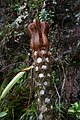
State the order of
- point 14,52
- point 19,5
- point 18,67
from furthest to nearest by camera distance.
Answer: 1. point 19,5
2. point 14,52
3. point 18,67

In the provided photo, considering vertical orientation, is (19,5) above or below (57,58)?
above

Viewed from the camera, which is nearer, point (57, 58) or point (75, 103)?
point (75, 103)

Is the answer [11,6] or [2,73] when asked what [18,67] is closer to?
[2,73]

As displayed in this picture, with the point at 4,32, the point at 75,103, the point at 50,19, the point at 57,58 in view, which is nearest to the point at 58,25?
the point at 50,19

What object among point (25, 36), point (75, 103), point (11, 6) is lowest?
point (75, 103)

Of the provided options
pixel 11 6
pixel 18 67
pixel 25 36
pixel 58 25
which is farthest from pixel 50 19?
pixel 11 6

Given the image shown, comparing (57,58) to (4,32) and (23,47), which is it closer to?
(23,47)

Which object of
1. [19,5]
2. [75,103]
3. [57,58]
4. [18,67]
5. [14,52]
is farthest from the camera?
[19,5]
